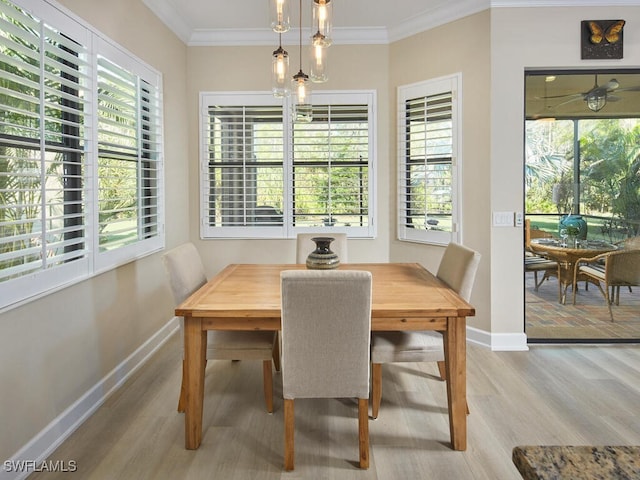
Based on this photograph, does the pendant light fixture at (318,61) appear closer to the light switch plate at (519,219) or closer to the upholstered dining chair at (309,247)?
the upholstered dining chair at (309,247)

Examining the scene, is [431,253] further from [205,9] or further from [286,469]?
[205,9]

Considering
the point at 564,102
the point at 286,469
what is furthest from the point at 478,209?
the point at 286,469

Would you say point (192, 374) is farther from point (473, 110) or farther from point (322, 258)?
point (473, 110)

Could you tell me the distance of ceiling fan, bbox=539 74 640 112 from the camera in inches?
147

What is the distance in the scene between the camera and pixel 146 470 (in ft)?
6.88

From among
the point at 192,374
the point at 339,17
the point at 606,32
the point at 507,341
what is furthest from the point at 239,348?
the point at 606,32

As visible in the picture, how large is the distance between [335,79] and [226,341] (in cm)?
296

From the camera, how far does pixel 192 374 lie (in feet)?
7.42

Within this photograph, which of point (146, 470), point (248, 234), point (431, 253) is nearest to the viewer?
point (146, 470)

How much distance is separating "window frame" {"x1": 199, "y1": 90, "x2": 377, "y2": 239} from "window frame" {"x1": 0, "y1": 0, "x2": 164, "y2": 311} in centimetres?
120

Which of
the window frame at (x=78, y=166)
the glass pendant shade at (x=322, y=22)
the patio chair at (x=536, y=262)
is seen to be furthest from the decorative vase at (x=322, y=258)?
the patio chair at (x=536, y=262)

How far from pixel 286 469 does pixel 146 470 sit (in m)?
0.65

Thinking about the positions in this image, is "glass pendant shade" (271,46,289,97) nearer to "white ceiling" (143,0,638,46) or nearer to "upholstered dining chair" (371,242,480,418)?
"white ceiling" (143,0,638,46)

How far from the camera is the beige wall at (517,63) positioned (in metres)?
3.63
